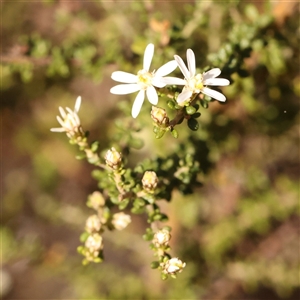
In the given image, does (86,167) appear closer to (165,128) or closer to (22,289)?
(22,289)

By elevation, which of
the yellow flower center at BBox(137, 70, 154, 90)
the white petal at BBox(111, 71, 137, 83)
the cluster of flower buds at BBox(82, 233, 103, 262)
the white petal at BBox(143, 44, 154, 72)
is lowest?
the cluster of flower buds at BBox(82, 233, 103, 262)

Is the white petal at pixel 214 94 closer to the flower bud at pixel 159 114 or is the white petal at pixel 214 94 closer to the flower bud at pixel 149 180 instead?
the flower bud at pixel 159 114

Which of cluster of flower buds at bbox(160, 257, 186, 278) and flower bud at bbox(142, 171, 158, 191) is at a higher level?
flower bud at bbox(142, 171, 158, 191)

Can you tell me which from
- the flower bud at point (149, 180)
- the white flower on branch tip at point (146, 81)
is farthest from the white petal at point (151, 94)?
the flower bud at point (149, 180)

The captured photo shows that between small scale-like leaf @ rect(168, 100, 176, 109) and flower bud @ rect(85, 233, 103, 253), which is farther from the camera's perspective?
flower bud @ rect(85, 233, 103, 253)

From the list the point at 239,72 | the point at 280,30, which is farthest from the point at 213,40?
the point at 239,72

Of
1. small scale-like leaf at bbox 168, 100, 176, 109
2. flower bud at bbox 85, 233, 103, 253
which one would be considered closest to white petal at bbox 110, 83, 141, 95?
small scale-like leaf at bbox 168, 100, 176, 109

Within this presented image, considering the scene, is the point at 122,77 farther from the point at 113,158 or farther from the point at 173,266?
the point at 173,266

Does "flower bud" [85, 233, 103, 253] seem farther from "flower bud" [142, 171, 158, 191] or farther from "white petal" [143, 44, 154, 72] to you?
"white petal" [143, 44, 154, 72]
